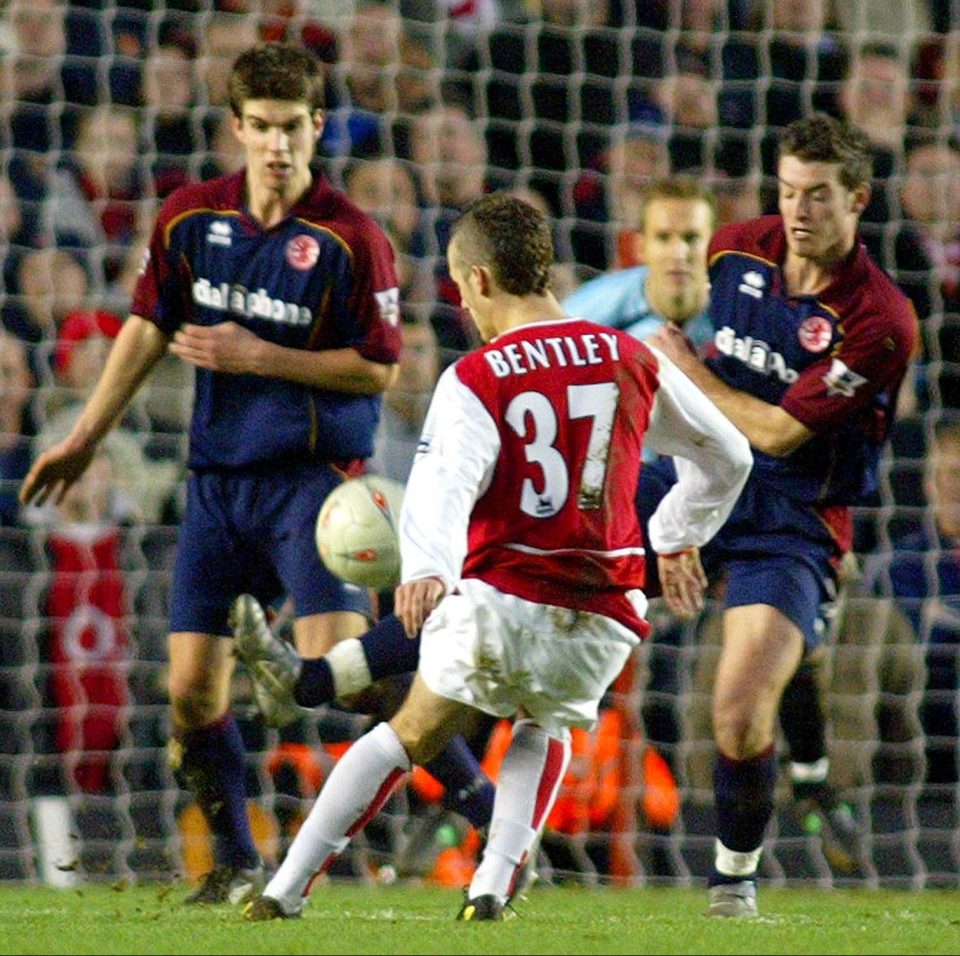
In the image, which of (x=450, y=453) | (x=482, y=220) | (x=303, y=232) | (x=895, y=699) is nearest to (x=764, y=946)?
(x=450, y=453)

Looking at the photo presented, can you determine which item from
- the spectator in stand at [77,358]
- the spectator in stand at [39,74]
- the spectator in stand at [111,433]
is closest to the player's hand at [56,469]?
the spectator in stand at [111,433]

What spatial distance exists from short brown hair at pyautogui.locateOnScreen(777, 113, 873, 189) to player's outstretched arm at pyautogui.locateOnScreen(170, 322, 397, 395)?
3.87ft

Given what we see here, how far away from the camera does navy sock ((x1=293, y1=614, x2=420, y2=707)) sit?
4.07m

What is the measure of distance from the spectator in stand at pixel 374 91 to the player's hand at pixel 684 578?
411cm

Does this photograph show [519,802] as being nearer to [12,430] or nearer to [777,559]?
[777,559]

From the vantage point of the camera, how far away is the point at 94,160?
315 inches

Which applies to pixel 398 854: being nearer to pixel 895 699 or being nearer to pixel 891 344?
pixel 895 699

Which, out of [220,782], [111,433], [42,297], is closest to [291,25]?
[42,297]

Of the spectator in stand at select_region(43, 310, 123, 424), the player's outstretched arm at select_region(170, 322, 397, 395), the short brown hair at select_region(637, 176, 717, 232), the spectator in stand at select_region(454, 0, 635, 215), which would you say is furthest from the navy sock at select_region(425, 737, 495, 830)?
the spectator in stand at select_region(454, 0, 635, 215)

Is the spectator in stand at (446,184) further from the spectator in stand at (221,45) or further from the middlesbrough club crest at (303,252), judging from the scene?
the middlesbrough club crest at (303,252)

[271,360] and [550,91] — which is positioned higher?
[550,91]

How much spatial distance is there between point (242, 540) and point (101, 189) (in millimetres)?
3286

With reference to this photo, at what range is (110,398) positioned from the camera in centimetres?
523

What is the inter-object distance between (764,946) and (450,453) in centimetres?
108
